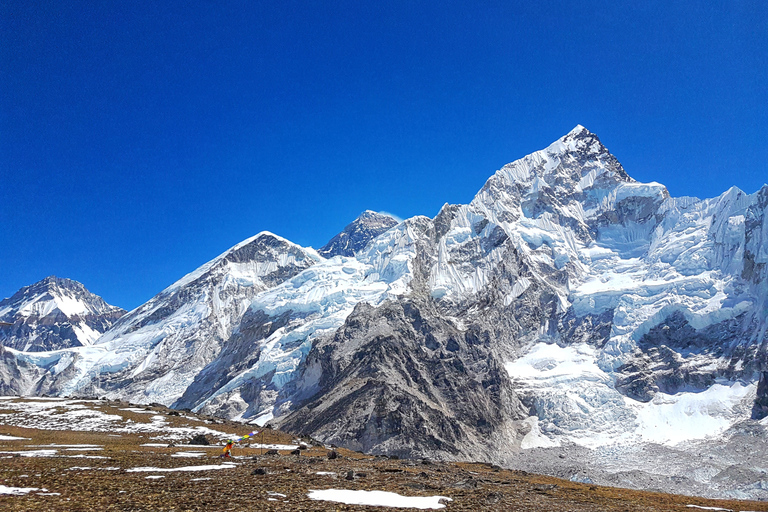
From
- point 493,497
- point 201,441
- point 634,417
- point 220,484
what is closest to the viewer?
point 220,484

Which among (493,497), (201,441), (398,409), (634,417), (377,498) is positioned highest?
(377,498)

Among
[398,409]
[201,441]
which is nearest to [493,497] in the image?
[201,441]

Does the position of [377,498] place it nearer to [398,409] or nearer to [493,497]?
[493,497]

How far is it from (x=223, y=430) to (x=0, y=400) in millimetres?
50720

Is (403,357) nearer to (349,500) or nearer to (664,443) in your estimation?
(664,443)

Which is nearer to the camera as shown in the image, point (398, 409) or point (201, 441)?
point (201, 441)

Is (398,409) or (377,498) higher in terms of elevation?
(377,498)

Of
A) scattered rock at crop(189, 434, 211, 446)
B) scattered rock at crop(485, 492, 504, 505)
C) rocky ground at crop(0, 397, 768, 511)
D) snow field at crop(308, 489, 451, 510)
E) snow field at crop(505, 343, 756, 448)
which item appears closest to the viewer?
rocky ground at crop(0, 397, 768, 511)

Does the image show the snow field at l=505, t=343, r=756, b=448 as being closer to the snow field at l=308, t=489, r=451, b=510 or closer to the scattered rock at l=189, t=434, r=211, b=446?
the scattered rock at l=189, t=434, r=211, b=446

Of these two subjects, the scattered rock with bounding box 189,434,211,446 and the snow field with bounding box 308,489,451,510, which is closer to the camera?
the snow field with bounding box 308,489,451,510

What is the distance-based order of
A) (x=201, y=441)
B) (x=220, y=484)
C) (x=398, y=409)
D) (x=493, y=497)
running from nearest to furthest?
(x=220, y=484) → (x=493, y=497) → (x=201, y=441) → (x=398, y=409)

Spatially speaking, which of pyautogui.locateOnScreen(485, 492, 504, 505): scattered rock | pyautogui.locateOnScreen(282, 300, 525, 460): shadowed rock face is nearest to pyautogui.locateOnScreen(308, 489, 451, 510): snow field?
pyautogui.locateOnScreen(485, 492, 504, 505): scattered rock

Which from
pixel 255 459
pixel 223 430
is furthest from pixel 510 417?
pixel 255 459

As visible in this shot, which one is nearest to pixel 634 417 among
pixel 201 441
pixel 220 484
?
pixel 201 441
